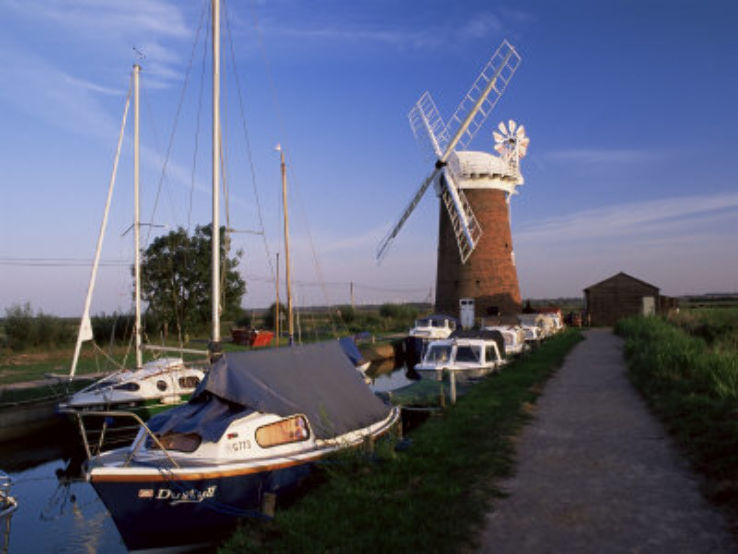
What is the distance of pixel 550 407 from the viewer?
13.6m

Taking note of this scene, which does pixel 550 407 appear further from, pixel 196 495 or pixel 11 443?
pixel 11 443

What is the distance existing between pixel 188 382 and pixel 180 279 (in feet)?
61.4

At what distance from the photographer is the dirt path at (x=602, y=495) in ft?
19.5

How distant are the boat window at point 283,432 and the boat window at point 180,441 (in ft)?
3.36

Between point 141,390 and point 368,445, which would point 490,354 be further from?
point 368,445

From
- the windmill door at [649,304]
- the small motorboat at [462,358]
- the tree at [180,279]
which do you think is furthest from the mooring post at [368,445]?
the windmill door at [649,304]

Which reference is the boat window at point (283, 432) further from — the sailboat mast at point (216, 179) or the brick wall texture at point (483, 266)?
the brick wall texture at point (483, 266)

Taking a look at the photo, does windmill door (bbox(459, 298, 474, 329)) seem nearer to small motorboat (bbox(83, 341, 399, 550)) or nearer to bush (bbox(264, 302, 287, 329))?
bush (bbox(264, 302, 287, 329))

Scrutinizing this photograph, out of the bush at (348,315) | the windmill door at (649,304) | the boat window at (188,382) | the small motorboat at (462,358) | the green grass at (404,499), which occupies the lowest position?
the green grass at (404,499)

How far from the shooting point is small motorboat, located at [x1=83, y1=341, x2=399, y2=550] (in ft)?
27.5

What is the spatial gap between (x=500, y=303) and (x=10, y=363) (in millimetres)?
31799

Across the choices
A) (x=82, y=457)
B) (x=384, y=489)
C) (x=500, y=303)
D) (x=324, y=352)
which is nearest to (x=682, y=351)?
(x=324, y=352)

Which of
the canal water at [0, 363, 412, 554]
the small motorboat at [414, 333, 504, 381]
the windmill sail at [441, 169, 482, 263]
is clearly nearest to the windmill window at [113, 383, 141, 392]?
the canal water at [0, 363, 412, 554]

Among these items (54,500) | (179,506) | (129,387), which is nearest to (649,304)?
(129,387)
